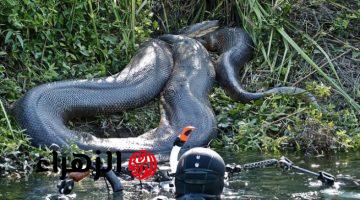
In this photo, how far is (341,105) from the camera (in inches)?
433

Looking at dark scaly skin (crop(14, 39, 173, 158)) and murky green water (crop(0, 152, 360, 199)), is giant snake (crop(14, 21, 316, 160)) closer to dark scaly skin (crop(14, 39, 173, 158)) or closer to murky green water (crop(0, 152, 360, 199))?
dark scaly skin (crop(14, 39, 173, 158))

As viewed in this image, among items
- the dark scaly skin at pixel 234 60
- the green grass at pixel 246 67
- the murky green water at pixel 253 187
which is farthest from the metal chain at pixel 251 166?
the dark scaly skin at pixel 234 60

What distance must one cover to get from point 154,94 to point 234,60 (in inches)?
62.2

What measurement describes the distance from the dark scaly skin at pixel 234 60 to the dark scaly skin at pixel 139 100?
0.20m

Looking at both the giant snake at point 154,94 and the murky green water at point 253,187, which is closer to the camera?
the murky green water at point 253,187

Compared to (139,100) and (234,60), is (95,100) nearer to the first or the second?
(139,100)

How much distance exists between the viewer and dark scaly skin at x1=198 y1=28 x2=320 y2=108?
1077 cm

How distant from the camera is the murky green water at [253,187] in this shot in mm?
7270

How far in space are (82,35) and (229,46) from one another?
2245mm

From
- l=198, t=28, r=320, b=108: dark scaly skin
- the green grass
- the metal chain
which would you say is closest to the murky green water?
the metal chain

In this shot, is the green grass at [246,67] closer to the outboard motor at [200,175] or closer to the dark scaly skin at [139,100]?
the dark scaly skin at [139,100]

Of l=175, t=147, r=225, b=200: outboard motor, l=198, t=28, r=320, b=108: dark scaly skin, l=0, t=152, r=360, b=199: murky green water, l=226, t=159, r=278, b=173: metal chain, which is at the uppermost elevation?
l=175, t=147, r=225, b=200: outboard motor

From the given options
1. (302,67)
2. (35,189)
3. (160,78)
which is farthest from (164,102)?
(35,189)

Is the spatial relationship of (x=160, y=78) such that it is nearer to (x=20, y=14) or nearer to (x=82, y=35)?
(x=82, y=35)
